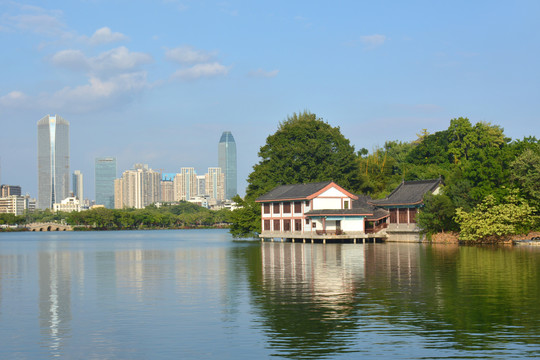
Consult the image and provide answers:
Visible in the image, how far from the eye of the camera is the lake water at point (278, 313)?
53.8 feet

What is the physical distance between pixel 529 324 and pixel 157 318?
1130 centimetres

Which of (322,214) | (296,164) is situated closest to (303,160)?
(296,164)

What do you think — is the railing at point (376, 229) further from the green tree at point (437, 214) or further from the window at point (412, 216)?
the green tree at point (437, 214)

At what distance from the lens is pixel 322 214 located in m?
72.4

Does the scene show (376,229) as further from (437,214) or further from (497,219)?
(497,219)

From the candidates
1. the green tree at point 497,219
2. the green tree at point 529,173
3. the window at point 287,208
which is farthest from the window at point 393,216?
the green tree at point 529,173

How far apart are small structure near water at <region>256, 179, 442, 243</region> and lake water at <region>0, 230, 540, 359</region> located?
1339 inches

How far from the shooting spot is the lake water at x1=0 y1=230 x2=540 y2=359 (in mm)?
16391

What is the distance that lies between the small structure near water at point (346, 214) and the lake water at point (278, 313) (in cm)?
3402

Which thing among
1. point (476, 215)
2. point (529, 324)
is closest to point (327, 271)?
point (529, 324)

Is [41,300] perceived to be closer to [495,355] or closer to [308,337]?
[308,337]

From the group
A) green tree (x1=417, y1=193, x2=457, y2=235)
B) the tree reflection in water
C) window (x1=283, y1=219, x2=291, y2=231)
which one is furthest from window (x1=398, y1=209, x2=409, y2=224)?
the tree reflection in water

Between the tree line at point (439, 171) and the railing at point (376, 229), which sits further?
the railing at point (376, 229)

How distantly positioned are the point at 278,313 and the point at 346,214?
51731mm
